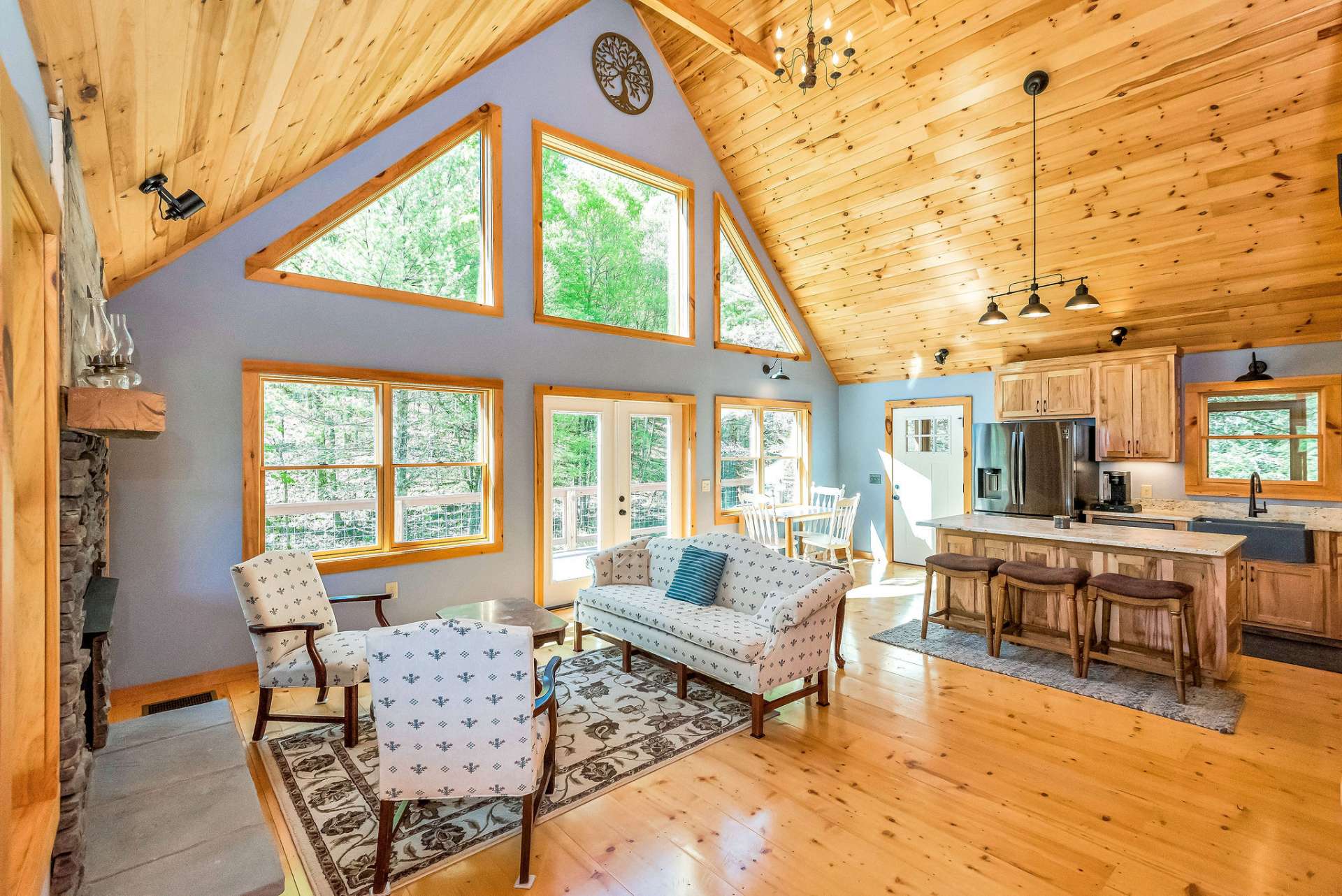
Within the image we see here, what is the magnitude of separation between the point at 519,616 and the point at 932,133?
191 inches

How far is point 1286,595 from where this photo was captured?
15.7 ft

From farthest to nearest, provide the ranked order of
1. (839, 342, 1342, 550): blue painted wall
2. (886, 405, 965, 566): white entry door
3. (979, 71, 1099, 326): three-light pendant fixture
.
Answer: (886, 405, 965, 566): white entry door
(839, 342, 1342, 550): blue painted wall
(979, 71, 1099, 326): three-light pendant fixture

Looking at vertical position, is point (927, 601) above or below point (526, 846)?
above

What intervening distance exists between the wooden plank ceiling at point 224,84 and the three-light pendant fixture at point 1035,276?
3.60 meters

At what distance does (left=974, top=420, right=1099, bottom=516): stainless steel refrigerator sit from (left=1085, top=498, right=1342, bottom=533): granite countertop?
0.32 m

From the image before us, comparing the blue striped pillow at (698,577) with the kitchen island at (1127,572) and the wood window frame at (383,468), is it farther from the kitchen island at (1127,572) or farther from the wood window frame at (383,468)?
the kitchen island at (1127,572)

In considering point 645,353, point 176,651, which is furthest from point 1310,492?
point 176,651

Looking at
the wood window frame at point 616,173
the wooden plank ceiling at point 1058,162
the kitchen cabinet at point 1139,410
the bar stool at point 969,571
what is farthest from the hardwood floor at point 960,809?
the wood window frame at point 616,173

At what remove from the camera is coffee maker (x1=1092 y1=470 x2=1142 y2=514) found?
5.79 metres

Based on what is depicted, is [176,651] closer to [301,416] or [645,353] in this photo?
[301,416]

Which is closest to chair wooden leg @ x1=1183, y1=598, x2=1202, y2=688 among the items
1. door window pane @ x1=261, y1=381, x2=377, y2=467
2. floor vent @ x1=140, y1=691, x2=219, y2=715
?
door window pane @ x1=261, y1=381, x2=377, y2=467

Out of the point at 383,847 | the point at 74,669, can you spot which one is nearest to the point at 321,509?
the point at 74,669

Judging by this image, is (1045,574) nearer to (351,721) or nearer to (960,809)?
(960,809)

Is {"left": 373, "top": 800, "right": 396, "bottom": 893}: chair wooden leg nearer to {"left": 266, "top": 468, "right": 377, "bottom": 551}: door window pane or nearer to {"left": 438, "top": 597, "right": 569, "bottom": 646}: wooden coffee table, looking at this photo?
{"left": 438, "top": 597, "right": 569, "bottom": 646}: wooden coffee table
